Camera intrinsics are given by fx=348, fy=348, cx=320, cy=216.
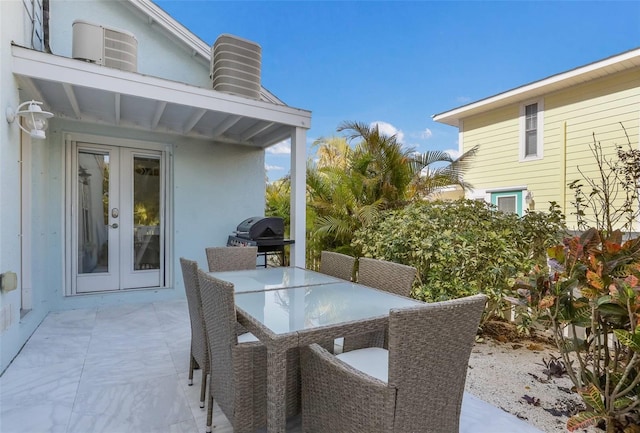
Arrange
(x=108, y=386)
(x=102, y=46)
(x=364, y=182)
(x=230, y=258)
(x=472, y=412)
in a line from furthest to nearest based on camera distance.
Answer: (x=364, y=182), (x=102, y=46), (x=230, y=258), (x=108, y=386), (x=472, y=412)

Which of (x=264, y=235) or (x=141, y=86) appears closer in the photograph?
(x=141, y=86)

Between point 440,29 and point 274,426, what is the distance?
12.8 m

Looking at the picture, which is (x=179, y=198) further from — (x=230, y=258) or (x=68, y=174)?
(x=230, y=258)

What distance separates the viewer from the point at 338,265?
3.50 metres

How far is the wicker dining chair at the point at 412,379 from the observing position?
1.44 metres

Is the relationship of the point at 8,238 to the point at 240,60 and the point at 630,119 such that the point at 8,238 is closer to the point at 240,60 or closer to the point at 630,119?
the point at 240,60

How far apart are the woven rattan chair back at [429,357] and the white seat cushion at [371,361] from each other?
42 cm

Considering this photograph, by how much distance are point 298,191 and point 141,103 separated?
7.58ft

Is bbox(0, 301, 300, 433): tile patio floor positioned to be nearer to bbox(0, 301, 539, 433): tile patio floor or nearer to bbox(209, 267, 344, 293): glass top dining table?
bbox(0, 301, 539, 433): tile patio floor

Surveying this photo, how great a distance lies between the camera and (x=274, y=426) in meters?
1.71

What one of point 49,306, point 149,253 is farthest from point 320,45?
point 49,306

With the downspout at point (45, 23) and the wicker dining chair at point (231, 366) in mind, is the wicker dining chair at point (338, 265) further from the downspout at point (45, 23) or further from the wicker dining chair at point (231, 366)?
the downspout at point (45, 23)

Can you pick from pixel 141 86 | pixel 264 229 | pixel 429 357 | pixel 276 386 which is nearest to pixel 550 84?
pixel 264 229

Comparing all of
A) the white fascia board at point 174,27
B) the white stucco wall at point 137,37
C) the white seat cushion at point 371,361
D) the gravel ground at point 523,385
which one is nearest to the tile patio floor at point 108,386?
the gravel ground at point 523,385
